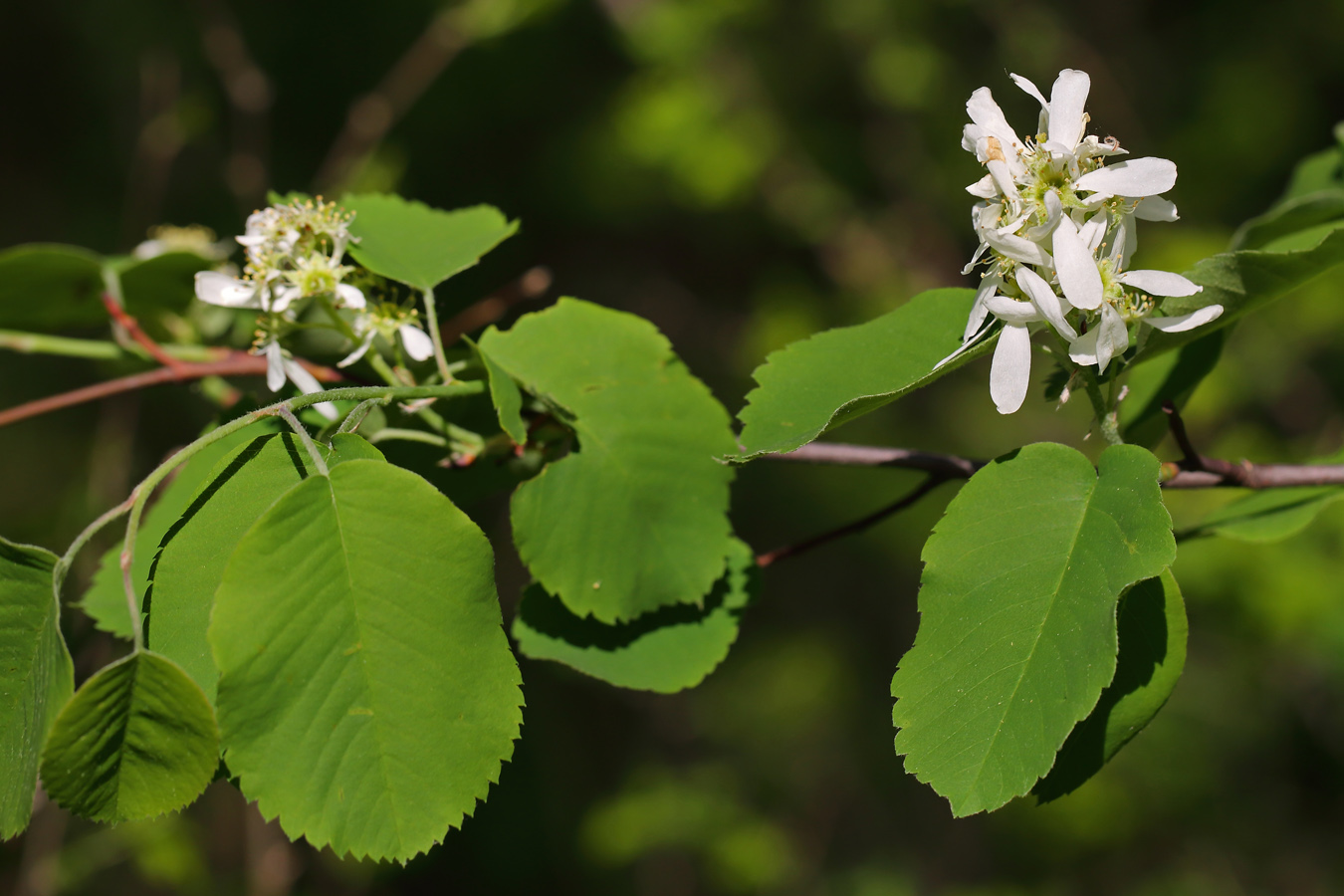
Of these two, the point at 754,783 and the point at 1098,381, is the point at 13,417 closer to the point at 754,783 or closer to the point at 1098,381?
the point at 1098,381

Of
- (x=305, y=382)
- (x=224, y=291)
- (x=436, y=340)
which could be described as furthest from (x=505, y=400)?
(x=224, y=291)

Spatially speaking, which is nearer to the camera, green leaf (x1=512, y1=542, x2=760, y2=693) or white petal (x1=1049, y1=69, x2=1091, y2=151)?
white petal (x1=1049, y1=69, x2=1091, y2=151)

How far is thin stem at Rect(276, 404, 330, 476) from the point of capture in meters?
0.67

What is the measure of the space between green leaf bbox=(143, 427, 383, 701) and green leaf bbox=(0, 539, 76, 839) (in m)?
0.06

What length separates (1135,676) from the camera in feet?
2.28

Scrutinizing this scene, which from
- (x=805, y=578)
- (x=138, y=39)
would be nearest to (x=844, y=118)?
(x=805, y=578)

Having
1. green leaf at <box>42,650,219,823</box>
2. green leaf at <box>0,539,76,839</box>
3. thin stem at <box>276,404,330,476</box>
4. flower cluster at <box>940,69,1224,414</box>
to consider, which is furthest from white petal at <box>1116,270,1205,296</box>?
green leaf at <box>0,539,76,839</box>

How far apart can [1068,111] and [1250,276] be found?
0.20 m

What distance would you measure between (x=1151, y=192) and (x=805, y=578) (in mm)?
4456

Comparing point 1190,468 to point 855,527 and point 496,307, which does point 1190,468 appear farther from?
point 496,307

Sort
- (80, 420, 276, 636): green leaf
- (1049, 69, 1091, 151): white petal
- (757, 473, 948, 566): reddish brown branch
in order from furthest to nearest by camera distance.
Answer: (757, 473, 948, 566): reddish brown branch
(80, 420, 276, 636): green leaf
(1049, 69, 1091, 151): white petal

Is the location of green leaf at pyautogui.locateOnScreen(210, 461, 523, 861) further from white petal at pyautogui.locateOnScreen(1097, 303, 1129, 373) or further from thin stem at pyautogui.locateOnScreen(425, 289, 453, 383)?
white petal at pyautogui.locateOnScreen(1097, 303, 1129, 373)

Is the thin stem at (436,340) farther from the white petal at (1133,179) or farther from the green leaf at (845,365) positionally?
the white petal at (1133,179)

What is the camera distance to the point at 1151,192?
68 cm
